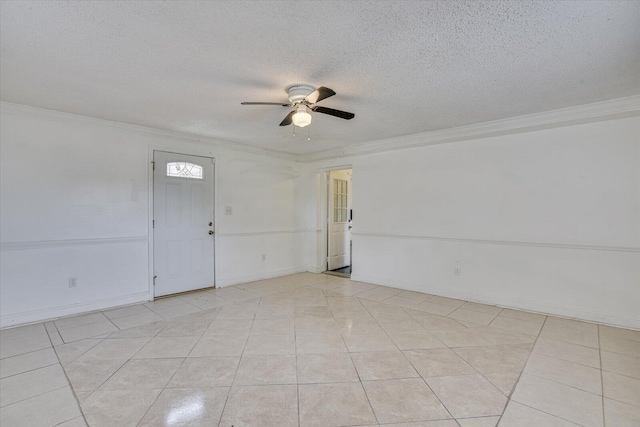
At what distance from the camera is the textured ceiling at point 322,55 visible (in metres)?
1.75

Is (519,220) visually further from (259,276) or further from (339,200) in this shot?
(259,276)

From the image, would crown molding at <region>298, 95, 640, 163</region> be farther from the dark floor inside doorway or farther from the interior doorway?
the dark floor inside doorway

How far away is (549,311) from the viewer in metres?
3.63

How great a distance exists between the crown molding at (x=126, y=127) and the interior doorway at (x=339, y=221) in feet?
4.80

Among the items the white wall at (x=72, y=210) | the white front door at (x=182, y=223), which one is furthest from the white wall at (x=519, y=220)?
the white wall at (x=72, y=210)

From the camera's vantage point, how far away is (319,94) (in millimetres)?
2586

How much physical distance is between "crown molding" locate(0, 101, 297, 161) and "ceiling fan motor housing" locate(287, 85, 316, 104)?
95.3 inches

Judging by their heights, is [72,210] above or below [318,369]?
above

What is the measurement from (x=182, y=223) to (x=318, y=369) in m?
3.23

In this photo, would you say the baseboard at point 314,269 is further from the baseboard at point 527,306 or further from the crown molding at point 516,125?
the crown molding at point 516,125

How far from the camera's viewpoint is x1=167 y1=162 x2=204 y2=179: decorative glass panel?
4.44m

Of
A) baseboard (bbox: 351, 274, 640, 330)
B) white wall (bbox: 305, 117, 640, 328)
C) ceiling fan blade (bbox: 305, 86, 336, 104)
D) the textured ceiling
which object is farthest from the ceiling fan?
baseboard (bbox: 351, 274, 640, 330)

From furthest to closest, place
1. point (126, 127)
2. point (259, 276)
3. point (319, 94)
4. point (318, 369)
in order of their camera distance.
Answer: point (259, 276)
point (126, 127)
point (319, 94)
point (318, 369)

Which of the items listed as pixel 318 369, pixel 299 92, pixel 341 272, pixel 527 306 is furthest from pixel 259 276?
pixel 527 306
